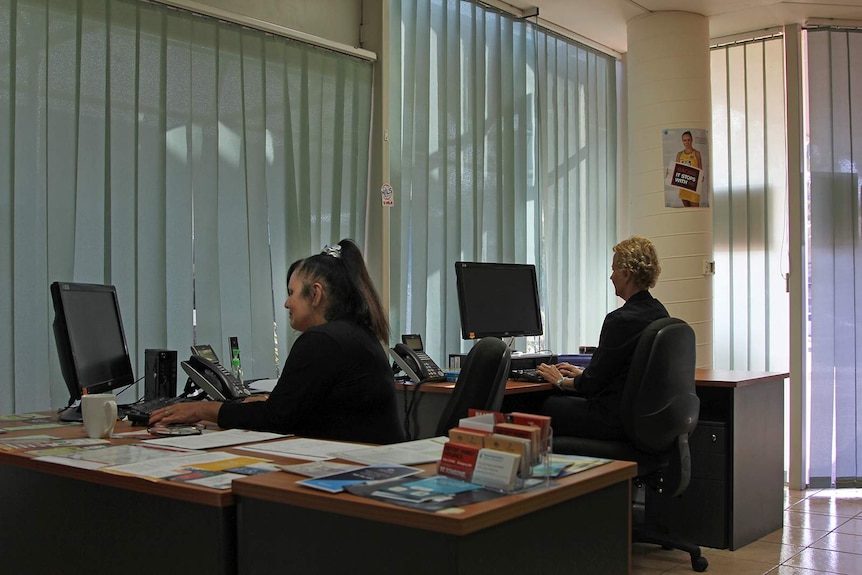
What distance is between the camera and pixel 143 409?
261cm

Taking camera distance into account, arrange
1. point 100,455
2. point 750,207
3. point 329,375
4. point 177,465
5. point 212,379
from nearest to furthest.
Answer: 1. point 177,465
2. point 100,455
3. point 329,375
4. point 212,379
5. point 750,207

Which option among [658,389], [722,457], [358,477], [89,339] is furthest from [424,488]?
[722,457]

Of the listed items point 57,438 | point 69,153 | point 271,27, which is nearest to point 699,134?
point 271,27

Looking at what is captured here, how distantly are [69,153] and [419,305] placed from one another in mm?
2016

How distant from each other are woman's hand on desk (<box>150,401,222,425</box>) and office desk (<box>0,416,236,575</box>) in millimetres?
468

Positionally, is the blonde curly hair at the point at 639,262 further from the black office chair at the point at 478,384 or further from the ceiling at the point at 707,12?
the ceiling at the point at 707,12

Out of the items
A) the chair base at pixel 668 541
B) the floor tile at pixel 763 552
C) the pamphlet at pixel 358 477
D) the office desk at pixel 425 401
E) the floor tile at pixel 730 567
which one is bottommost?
the floor tile at pixel 763 552

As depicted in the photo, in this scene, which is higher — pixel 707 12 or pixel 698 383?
pixel 707 12

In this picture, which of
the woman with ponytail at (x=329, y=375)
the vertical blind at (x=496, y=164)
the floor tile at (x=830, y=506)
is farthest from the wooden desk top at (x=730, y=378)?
the woman with ponytail at (x=329, y=375)

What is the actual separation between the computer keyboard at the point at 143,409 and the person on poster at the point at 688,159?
3556 millimetres

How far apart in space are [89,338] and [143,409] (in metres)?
0.28

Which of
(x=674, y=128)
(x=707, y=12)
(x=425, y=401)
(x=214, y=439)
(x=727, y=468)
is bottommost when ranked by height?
(x=727, y=468)

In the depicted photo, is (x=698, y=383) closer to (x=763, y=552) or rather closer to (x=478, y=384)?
(x=763, y=552)

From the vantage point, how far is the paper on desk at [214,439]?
2.09m
